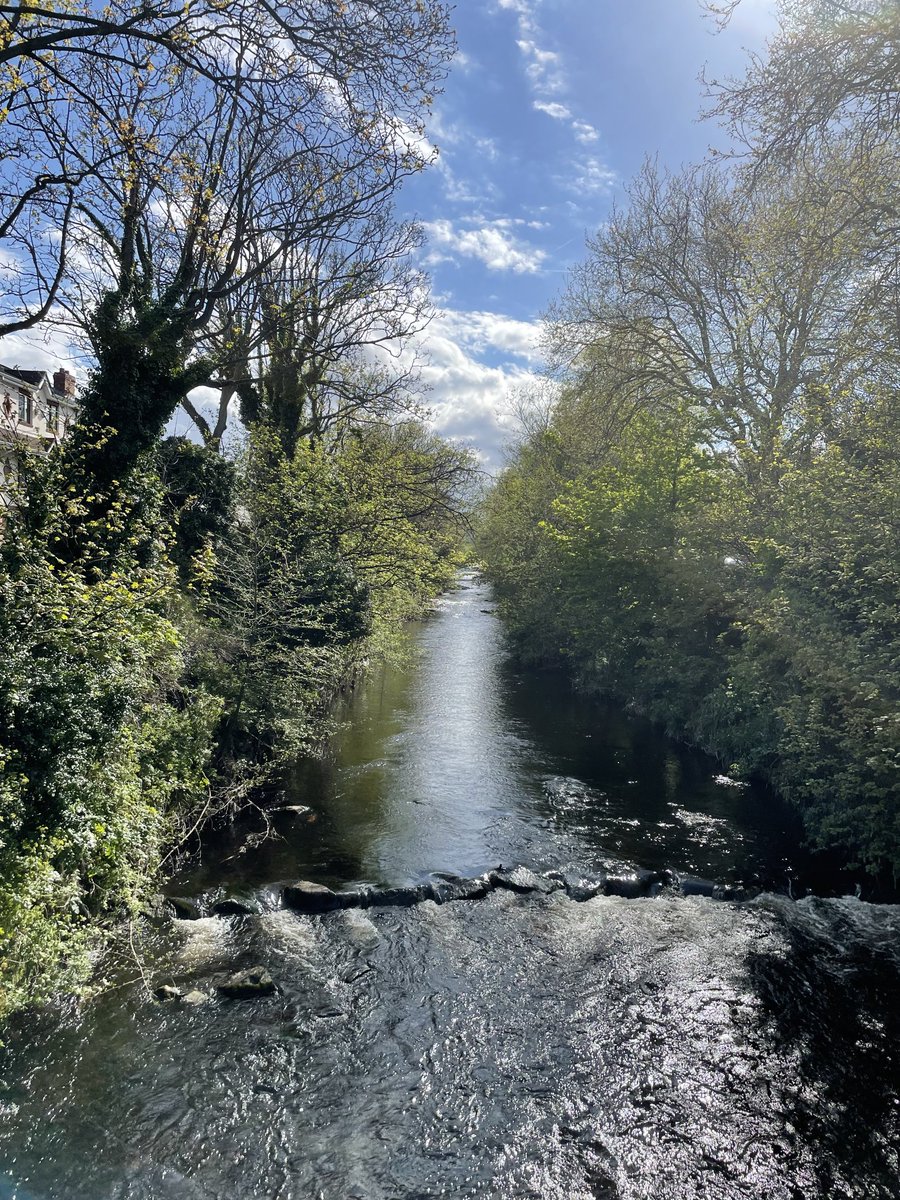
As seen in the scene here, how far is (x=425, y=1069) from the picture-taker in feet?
19.7

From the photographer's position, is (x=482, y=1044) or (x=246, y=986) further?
(x=246, y=986)

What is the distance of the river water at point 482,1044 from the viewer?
500 cm

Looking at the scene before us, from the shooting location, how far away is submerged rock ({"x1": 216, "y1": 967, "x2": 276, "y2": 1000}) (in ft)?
22.7

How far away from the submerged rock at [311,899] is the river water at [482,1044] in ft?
0.72

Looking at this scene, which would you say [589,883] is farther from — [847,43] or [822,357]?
[822,357]

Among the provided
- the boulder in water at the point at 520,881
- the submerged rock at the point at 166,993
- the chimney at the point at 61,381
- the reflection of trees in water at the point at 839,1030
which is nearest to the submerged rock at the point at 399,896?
the boulder in water at the point at 520,881

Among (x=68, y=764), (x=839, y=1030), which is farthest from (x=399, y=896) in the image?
(x=839, y=1030)

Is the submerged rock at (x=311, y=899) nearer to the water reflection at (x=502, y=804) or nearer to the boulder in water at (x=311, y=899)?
the boulder in water at (x=311, y=899)

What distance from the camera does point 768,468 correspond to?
1631 centimetres

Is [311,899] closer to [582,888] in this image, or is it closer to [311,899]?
[311,899]

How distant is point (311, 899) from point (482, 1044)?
129 inches

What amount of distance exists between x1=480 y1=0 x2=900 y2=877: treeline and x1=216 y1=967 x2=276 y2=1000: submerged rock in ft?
25.5

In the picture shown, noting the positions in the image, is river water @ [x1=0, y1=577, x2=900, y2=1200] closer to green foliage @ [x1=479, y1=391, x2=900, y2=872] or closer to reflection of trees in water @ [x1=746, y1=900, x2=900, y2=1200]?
reflection of trees in water @ [x1=746, y1=900, x2=900, y2=1200]

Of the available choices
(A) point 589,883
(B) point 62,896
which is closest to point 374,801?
(A) point 589,883
